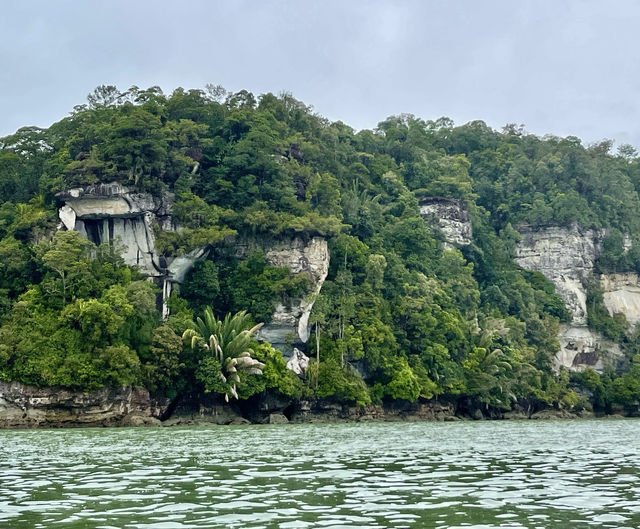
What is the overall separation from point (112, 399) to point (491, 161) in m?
51.9

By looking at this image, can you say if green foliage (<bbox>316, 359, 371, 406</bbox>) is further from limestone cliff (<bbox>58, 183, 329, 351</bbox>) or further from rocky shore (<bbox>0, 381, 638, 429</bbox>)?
limestone cliff (<bbox>58, 183, 329, 351</bbox>)

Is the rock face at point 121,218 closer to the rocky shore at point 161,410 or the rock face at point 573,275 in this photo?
the rocky shore at point 161,410

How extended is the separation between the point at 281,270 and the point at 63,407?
1526 centimetres

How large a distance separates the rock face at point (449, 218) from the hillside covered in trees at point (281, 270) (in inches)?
41.4

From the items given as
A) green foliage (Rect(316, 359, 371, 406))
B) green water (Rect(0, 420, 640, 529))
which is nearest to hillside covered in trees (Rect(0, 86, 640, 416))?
green foliage (Rect(316, 359, 371, 406))

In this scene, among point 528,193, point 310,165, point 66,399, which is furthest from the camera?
point 528,193

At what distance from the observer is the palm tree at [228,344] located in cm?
4069

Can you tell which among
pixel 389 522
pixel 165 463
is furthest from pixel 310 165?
pixel 389 522

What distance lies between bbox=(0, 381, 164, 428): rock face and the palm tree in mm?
4187

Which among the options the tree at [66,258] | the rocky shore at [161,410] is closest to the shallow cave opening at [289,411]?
the rocky shore at [161,410]

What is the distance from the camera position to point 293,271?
4762cm

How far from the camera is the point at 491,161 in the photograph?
7938 centimetres

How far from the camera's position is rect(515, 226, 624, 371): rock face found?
66250 mm

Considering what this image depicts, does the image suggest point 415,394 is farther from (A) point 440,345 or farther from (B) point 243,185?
(B) point 243,185
